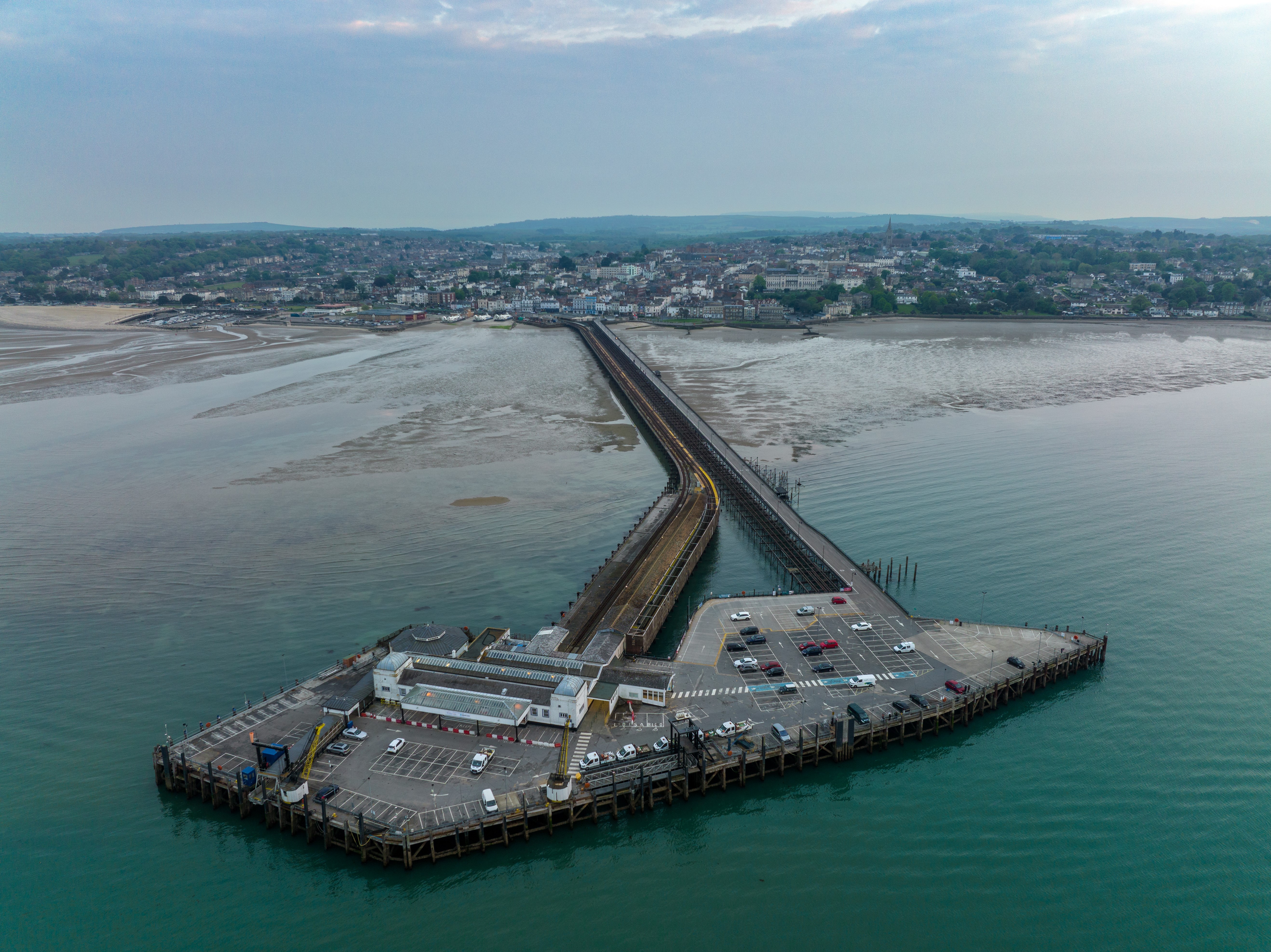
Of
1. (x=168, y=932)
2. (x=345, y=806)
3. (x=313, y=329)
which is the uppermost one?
(x=313, y=329)

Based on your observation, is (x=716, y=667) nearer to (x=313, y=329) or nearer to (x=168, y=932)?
(x=168, y=932)

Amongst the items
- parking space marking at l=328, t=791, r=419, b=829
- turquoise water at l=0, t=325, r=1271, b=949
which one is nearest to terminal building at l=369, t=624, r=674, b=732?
parking space marking at l=328, t=791, r=419, b=829

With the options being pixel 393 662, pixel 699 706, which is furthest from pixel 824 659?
pixel 393 662

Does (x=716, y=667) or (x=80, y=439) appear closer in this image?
(x=716, y=667)

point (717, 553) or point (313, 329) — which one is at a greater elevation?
point (313, 329)

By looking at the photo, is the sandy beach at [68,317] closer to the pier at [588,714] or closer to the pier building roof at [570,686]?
the pier at [588,714]

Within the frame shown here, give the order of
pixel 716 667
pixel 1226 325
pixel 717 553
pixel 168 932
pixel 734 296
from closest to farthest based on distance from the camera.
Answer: pixel 168 932
pixel 716 667
pixel 717 553
pixel 1226 325
pixel 734 296

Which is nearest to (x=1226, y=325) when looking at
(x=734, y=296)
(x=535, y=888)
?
(x=734, y=296)

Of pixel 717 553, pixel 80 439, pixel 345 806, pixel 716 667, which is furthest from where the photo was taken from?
pixel 80 439
